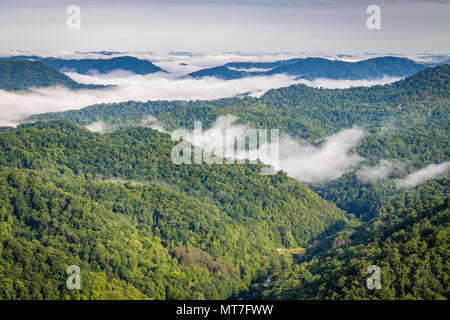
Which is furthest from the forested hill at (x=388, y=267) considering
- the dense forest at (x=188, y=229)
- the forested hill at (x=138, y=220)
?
the forested hill at (x=138, y=220)

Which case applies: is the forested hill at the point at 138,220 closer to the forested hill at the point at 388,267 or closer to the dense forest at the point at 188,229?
the dense forest at the point at 188,229

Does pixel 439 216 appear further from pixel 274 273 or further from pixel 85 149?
pixel 85 149

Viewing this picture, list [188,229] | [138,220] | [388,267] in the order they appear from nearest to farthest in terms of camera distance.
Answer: [388,267] → [138,220] → [188,229]

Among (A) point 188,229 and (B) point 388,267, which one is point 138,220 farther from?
(B) point 388,267

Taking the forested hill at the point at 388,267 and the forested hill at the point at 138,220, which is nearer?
the forested hill at the point at 388,267

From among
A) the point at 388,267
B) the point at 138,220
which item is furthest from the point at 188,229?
the point at 388,267

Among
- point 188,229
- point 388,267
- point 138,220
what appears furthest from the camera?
point 188,229

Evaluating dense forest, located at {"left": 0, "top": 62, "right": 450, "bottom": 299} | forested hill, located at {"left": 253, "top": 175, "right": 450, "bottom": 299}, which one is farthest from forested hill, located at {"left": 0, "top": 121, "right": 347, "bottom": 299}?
forested hill, located at {"left": 253, "top": 175, "right": 450, "bottom": 299}
